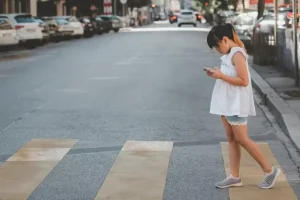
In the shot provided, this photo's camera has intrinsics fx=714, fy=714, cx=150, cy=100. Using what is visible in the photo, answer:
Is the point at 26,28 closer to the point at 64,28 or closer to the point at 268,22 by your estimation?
the point at 64,28

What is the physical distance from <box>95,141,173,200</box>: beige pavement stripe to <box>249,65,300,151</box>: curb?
64.0 inches

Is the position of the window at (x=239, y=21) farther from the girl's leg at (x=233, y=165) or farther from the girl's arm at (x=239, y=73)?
the girl's arm at (x=239, y=73)

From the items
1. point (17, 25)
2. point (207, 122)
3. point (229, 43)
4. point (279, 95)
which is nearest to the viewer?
point (229, 43)

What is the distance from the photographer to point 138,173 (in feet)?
23.7

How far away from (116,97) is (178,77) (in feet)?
14.0

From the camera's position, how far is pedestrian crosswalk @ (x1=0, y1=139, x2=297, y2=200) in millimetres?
6344

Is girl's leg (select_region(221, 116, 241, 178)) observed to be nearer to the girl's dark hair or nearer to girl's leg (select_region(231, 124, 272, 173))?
girl's leg (select_region(231, 124, 272, 173))

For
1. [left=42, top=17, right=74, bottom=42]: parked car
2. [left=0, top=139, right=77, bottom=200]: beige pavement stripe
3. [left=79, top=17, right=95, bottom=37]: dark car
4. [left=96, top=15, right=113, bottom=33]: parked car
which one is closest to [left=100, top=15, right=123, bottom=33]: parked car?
[left=96, top=15, right=113, bottom=33]: parked car

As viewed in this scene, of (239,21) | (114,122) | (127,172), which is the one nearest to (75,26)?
(239,21)

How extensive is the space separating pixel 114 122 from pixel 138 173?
11.5 ft

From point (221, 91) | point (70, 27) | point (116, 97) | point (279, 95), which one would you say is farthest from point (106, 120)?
point (70, 27)

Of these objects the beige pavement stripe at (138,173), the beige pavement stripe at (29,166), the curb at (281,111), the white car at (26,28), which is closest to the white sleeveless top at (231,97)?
the beige pavement stripe at (138,173)

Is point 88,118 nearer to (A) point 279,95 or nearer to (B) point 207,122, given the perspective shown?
(B) point 207,122

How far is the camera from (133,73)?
18.6m
